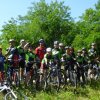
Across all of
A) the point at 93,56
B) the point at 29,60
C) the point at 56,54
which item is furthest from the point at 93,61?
the point at 29,60

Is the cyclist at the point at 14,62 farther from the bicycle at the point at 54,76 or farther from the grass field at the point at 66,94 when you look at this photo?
the bicycle at the point at 54,76

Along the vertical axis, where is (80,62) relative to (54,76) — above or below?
above

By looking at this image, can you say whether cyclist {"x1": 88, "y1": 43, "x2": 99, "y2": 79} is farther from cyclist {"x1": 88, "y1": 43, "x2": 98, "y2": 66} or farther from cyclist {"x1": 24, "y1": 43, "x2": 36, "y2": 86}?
cyclist {"x1": 24, "y1": 43, "x2": 36, "y2": 86}

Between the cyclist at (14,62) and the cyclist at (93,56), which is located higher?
the cyclist at (93,56)

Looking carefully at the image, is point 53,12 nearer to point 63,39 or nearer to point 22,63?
point 63,39

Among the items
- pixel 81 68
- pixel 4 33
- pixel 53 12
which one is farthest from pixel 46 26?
pixel 81 68

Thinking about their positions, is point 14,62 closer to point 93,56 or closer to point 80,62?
point 80,62

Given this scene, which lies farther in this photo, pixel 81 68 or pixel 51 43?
pixel 51 43

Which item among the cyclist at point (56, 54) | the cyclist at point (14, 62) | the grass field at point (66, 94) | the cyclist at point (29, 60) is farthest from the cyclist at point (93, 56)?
the cyclist at point (14, 62)

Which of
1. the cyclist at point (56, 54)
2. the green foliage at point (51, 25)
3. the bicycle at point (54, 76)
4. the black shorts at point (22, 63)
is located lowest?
the bicycle at point (54, 76)

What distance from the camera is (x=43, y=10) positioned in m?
65.1

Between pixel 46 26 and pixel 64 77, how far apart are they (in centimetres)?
4780

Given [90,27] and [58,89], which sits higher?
[90,27]

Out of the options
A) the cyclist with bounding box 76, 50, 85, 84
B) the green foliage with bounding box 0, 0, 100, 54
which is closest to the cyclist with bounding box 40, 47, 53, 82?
the cyclist with bounding box 76, 50, 85, 84
